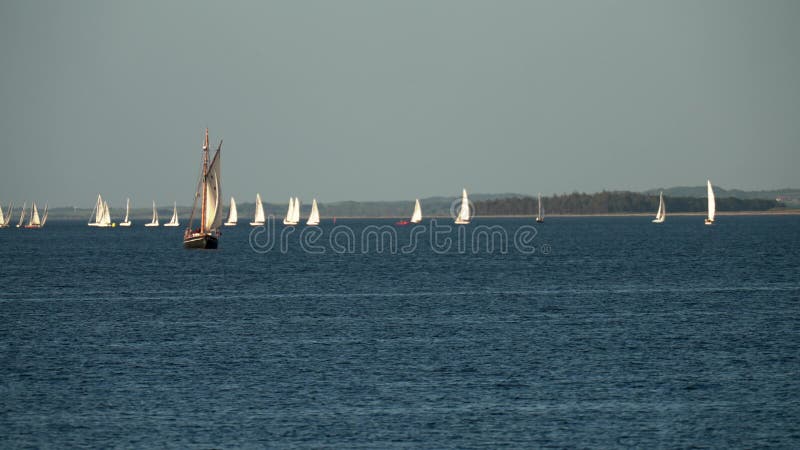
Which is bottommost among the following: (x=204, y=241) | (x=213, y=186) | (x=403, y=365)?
(x=403, y=365)

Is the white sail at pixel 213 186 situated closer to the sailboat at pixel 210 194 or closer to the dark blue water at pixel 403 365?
the sailboat at pixel 210 194

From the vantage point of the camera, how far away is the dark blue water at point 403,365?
33469 mm

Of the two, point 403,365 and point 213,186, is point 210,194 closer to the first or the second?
point 213,186

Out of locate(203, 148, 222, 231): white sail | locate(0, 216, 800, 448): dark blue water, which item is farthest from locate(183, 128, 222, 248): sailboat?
locate(0, 216, 800, 448): dark blue water

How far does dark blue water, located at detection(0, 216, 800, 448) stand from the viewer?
33.5 meters

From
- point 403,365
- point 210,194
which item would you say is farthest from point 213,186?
point 403,365

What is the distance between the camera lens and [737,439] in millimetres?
32125

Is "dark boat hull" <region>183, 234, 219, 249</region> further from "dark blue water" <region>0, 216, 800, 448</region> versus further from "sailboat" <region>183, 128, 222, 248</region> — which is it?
"dark blue water" <region>0, 216, 800, 448</region>

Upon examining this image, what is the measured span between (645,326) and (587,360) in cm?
1494

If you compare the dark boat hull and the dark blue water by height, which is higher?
the dark boat hull

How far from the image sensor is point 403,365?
45.9m

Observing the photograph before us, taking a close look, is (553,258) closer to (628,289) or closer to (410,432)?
(628,289)

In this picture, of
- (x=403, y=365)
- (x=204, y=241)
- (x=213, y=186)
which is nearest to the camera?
(x=403, y=365)

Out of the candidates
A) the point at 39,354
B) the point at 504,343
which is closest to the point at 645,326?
the point at 504,343
